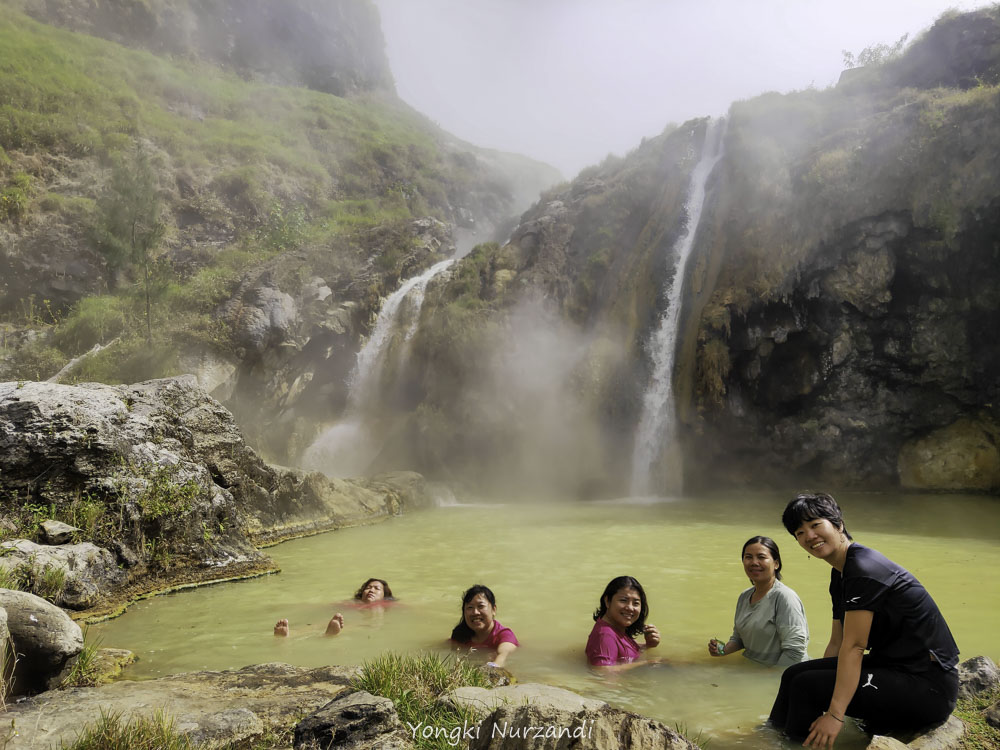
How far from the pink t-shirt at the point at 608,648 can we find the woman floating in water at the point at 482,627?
26.8 inches

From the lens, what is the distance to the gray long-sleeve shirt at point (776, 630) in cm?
421

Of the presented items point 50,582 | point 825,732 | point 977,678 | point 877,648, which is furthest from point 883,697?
point 50,582

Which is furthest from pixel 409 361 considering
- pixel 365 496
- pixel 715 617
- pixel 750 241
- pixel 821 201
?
pixel 715 617

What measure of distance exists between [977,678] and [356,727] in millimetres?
3470

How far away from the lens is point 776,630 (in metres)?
4.28

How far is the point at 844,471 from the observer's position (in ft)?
57.4

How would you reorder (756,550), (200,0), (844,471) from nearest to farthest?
(756,550), (844,471), (200,0)

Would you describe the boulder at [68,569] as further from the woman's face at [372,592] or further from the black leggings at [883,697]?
the black leggings at [883,697]

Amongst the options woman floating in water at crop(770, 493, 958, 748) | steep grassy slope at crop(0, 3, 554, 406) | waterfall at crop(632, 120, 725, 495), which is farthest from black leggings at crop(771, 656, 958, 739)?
steep grassy slope at crop(0, 3, 554, 406)

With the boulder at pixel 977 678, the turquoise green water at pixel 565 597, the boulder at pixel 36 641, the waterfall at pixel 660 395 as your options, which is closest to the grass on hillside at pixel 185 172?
the waterfall at pixel 660 395

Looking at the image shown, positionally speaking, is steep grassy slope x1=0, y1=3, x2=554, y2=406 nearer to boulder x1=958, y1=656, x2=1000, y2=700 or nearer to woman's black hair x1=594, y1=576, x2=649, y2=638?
woman's black hair x1=594, y1=576, x2=649, y2=638

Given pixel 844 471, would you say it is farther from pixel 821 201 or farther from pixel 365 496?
pixel 365 496

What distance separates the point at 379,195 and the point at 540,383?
885 inches

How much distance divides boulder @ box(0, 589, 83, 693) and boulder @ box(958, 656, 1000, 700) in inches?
210
